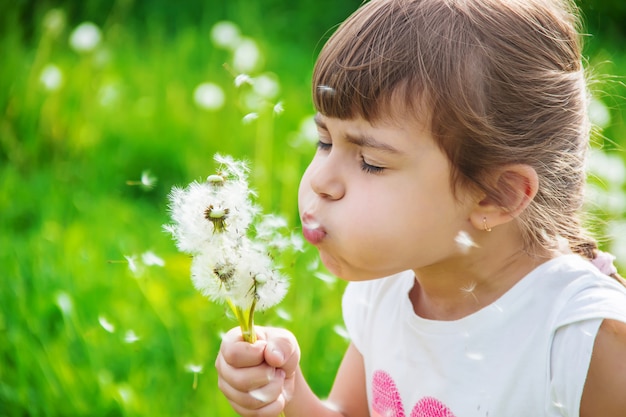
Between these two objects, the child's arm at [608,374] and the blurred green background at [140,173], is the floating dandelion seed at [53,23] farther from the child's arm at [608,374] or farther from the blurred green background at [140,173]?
the child's arm at [608,374]

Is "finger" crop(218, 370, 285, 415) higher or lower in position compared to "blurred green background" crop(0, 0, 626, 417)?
higher

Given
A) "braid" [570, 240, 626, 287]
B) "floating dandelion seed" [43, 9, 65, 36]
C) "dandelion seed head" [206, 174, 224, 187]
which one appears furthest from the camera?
"floating dandelion seed" [43, 9, 65, 36]

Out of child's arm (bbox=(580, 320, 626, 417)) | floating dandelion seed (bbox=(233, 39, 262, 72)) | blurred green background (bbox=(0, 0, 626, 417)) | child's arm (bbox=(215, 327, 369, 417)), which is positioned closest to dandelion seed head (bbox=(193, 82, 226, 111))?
blurred green background (bbox=(0, 0, 626, 417))

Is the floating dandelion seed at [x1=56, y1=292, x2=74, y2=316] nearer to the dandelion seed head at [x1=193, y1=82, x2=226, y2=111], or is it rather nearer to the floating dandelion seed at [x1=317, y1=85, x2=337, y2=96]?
the floating dandelion seed at [x1=317, y1=85, x2=337, y2=96]

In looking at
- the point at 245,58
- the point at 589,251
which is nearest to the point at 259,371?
the point at 589,251

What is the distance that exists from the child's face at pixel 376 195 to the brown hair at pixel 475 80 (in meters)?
0.02

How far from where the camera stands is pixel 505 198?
1.39 metres

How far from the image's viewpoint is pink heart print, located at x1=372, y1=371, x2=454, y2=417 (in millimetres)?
1496

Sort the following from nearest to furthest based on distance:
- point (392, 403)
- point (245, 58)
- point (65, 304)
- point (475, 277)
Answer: point (475, 277) < point (392, 403) < point (65, 304) < point (245, 58)

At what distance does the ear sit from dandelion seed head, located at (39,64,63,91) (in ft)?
6.63

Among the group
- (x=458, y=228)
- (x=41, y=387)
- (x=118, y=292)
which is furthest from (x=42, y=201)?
(x=458, y=228)

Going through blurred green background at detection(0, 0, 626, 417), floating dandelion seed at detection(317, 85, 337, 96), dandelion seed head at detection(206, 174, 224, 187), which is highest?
floating dandelion seed at detection(317, 85, 337, 96)

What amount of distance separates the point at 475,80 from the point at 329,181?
0.26 m

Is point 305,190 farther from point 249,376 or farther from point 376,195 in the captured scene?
point 249,376
